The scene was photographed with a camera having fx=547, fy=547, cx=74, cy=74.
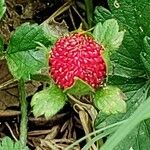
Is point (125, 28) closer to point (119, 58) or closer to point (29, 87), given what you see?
point (119, 58)

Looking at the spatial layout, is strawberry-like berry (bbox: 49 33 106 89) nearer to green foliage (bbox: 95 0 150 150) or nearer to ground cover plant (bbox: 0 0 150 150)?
ground cover plant (bbox: 0 0 150 150)

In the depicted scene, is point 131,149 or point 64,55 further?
point 131,149

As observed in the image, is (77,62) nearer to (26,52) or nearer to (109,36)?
(109,36)

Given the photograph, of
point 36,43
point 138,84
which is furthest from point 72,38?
point 138,84

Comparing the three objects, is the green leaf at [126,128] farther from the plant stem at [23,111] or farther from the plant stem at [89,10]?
the plant stem at [89,10]

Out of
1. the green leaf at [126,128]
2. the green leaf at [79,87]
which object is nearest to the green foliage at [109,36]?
the green leaf at [79,87]

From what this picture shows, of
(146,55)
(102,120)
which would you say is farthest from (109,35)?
(102,120)
